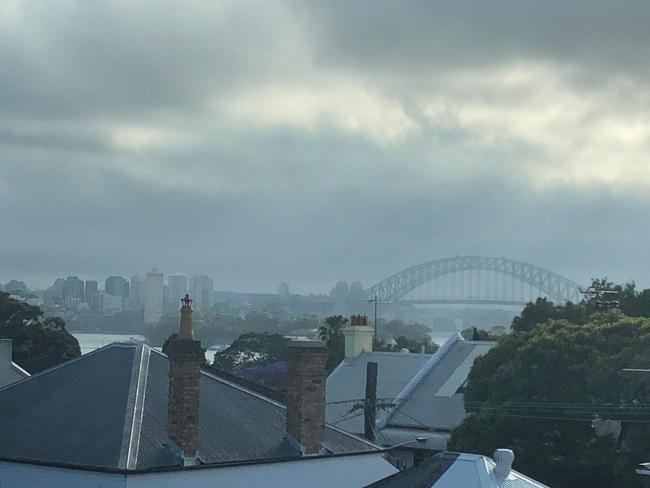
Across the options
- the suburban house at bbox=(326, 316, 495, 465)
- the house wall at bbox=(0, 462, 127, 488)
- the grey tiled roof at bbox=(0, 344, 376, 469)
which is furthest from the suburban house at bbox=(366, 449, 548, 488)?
the suburban house at bbox=(326, 316, 495, 465)

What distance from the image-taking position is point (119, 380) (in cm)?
2436

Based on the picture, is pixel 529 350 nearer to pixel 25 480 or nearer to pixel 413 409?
pixel 413 409

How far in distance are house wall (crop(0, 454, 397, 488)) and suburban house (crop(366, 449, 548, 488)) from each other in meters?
2.66

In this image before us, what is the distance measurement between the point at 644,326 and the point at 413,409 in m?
11.9

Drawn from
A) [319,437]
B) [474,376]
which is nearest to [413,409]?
[474,376]

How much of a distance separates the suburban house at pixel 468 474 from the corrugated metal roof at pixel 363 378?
2725 cm

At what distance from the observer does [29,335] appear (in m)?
75.8

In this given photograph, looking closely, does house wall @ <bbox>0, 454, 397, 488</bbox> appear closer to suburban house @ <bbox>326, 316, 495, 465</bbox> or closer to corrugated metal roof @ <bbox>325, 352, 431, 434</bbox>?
suburban house @ <bbox>326, 316, 495, 465</bbox>

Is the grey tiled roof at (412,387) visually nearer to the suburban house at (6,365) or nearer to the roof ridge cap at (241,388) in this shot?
the suburban house at (6,365)

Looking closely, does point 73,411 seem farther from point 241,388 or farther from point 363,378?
point 363,378

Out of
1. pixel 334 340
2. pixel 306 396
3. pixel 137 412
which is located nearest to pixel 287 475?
pixel 306 396

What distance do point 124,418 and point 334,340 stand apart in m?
57.7

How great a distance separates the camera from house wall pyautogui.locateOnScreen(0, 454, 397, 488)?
20938mm

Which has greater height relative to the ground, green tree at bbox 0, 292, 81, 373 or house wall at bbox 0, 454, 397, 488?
green tree at bbox 0, 292, 81, 373
